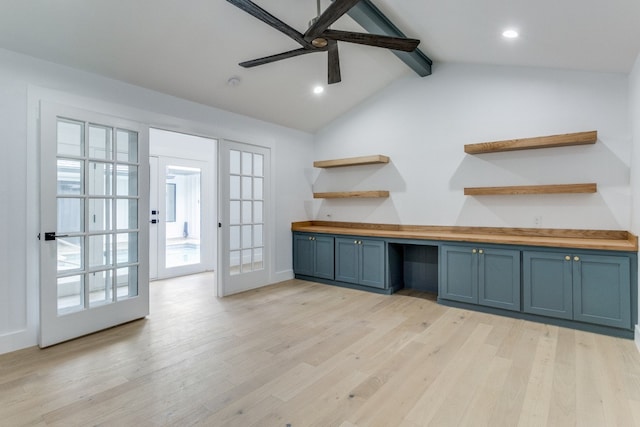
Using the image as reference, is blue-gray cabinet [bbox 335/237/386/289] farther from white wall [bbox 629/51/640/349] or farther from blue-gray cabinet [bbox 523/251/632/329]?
white wall [bbox 629/51/640/349]

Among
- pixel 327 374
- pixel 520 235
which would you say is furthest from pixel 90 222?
pixel 520 235

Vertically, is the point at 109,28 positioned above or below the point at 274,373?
above

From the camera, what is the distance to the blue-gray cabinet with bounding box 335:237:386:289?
4.60 metres

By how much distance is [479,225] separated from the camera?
428cm

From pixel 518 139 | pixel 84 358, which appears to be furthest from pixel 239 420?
pixel 518 139

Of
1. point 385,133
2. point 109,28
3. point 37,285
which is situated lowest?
point 37,285

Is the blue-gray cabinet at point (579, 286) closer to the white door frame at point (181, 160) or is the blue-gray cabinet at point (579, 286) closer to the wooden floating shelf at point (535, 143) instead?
the wooden floating shelf at point (535, 143)

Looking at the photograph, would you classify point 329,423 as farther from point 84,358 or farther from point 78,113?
point 78,113

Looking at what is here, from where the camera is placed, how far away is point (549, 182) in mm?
3807

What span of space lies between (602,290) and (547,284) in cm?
43

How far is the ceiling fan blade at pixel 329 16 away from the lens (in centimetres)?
201

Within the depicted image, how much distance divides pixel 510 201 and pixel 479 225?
458mm

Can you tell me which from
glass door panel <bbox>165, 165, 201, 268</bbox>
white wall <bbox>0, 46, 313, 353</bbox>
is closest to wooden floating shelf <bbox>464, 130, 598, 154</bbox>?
white wall <bbox>0, 46, 313, 353</bbox>

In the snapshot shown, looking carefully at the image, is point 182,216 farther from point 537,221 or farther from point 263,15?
point 537,221
